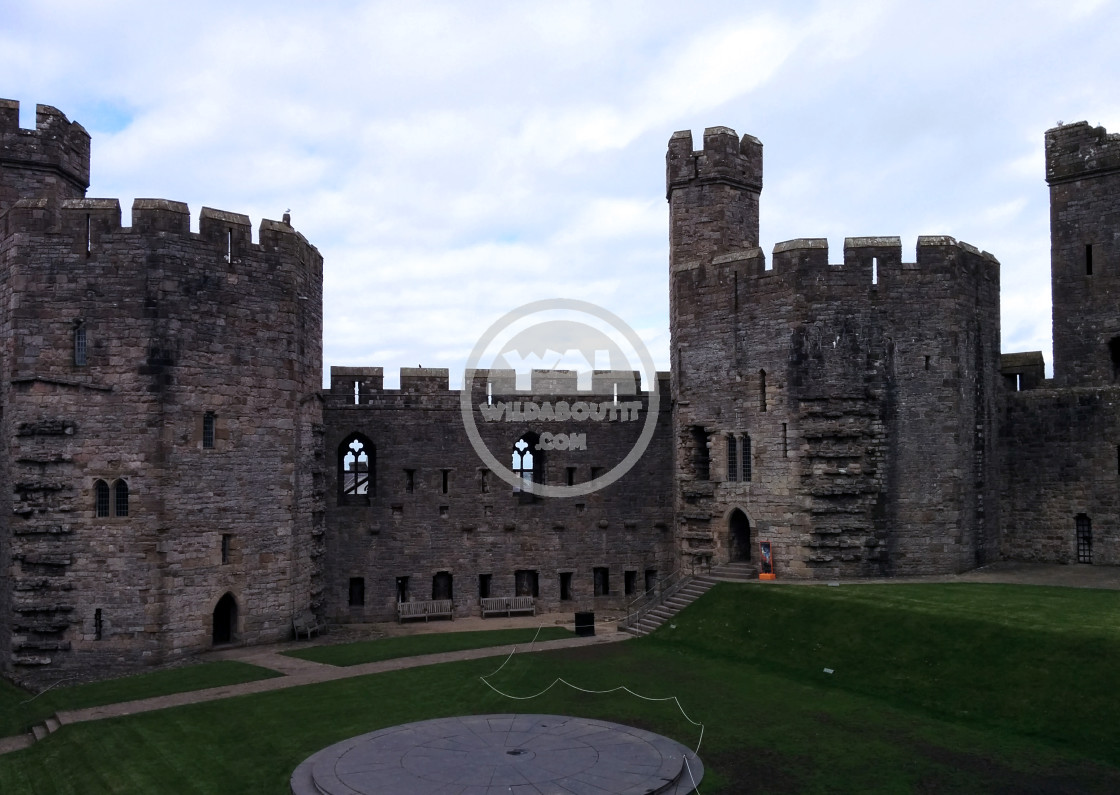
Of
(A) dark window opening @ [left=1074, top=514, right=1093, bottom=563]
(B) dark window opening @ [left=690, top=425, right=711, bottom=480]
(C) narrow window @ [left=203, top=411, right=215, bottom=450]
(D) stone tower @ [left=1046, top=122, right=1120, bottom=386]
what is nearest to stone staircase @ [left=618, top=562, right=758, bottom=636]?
(B) dark window opening @ [left=690, top=425, right=711, bottom=480]

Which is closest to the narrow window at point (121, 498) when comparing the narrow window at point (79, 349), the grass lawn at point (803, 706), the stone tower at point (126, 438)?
the stone tower at point (126, 438)

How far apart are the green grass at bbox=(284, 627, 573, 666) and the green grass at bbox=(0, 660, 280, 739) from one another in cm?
199

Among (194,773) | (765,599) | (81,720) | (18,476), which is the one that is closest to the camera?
(194,773)

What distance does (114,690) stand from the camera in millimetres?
19172

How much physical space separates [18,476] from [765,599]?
62.0 feet

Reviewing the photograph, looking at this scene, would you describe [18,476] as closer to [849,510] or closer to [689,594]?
[689,594]

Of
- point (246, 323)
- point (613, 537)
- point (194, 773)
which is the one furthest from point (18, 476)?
point (613, 537)

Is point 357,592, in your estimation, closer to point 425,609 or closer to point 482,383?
point 425,609

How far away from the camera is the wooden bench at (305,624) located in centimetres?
2412

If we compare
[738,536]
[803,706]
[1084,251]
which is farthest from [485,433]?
[1084,251]

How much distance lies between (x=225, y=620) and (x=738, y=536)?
15083mm

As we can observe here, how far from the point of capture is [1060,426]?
26562 mm

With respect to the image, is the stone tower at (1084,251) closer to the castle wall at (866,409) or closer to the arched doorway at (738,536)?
the castle wall at (866,409)

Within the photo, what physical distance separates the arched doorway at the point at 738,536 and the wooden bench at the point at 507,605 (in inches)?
268
